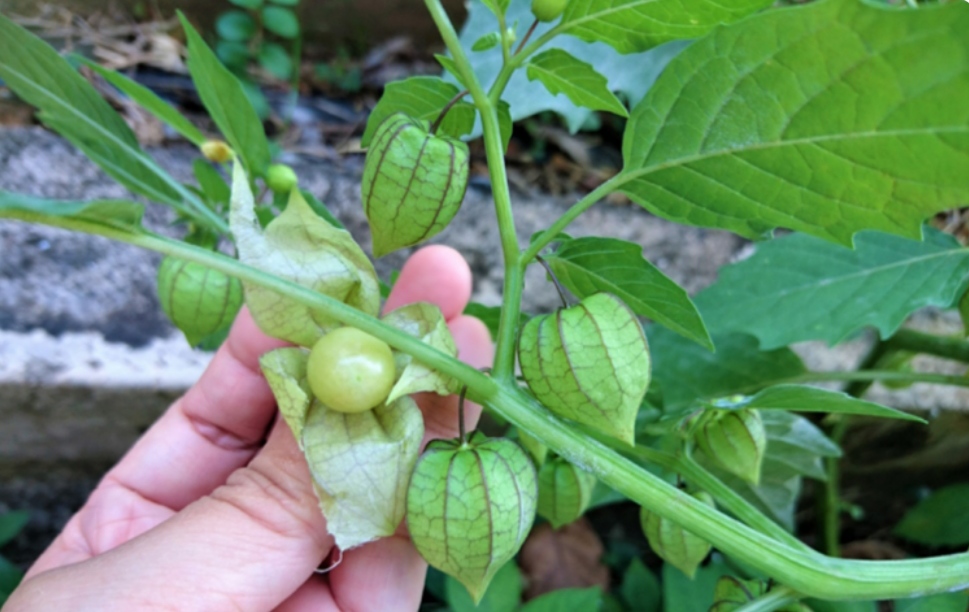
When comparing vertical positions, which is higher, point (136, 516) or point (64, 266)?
point (64, 266)

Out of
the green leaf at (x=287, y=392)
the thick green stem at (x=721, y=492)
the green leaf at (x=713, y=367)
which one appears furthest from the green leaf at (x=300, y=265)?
the green leaf at (x=713, y=367)

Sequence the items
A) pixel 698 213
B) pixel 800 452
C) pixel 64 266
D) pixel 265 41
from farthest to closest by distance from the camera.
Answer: pixel 265 41 < pixel 64 266 < pixel 800 452 < pixel 698 213

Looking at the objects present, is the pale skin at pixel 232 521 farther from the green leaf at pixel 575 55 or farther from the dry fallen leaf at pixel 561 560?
the dry fallen leaf at pixel 561 560

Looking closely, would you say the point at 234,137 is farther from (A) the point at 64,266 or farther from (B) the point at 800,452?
(B) the point at 800,452

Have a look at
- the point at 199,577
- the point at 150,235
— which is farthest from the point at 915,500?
the point at 150,235

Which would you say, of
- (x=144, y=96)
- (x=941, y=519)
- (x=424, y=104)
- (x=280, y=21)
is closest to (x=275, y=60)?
(x=280, y=21)

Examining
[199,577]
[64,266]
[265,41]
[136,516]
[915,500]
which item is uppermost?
[265,41]

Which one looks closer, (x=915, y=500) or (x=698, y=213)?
(x=698, y=213)
